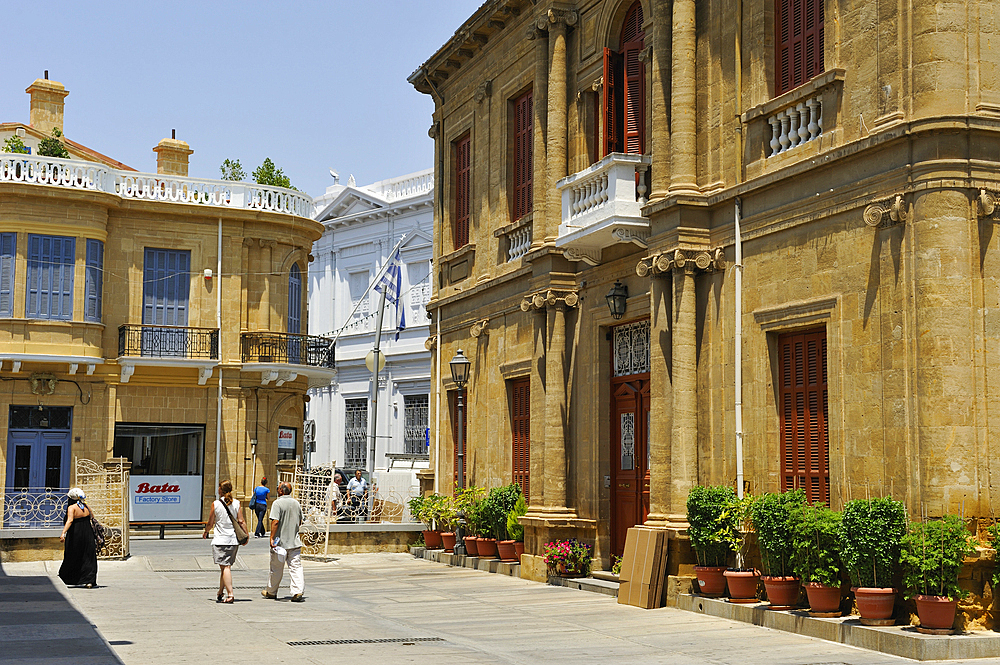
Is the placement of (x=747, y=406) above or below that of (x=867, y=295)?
below

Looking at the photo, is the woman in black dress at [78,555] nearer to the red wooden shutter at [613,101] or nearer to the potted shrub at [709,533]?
the potted shrub at [709,533]

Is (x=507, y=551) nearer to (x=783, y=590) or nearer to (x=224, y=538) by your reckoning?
(x=224, y=538)

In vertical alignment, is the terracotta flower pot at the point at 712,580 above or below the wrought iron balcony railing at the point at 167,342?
below

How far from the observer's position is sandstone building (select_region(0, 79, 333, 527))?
30.7 m

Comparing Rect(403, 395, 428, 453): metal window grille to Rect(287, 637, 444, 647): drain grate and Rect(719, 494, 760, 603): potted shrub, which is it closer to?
Rect(719, 494, 760, 603): potted shrub

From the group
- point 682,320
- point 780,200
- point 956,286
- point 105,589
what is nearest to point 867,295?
point 956,286

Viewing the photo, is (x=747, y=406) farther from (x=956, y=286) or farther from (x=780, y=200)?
(x=956, y=286)

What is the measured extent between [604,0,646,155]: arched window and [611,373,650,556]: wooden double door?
132 inches

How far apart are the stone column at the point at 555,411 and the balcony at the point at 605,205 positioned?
158cm

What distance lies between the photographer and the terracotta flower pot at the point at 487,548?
798 inches

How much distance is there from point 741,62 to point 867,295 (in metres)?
3.77

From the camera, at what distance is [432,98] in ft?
83.0

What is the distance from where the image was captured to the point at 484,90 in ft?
72.7

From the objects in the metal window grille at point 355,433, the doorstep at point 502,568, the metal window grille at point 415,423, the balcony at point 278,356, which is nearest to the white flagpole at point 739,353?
the doorstep at point 502,568
